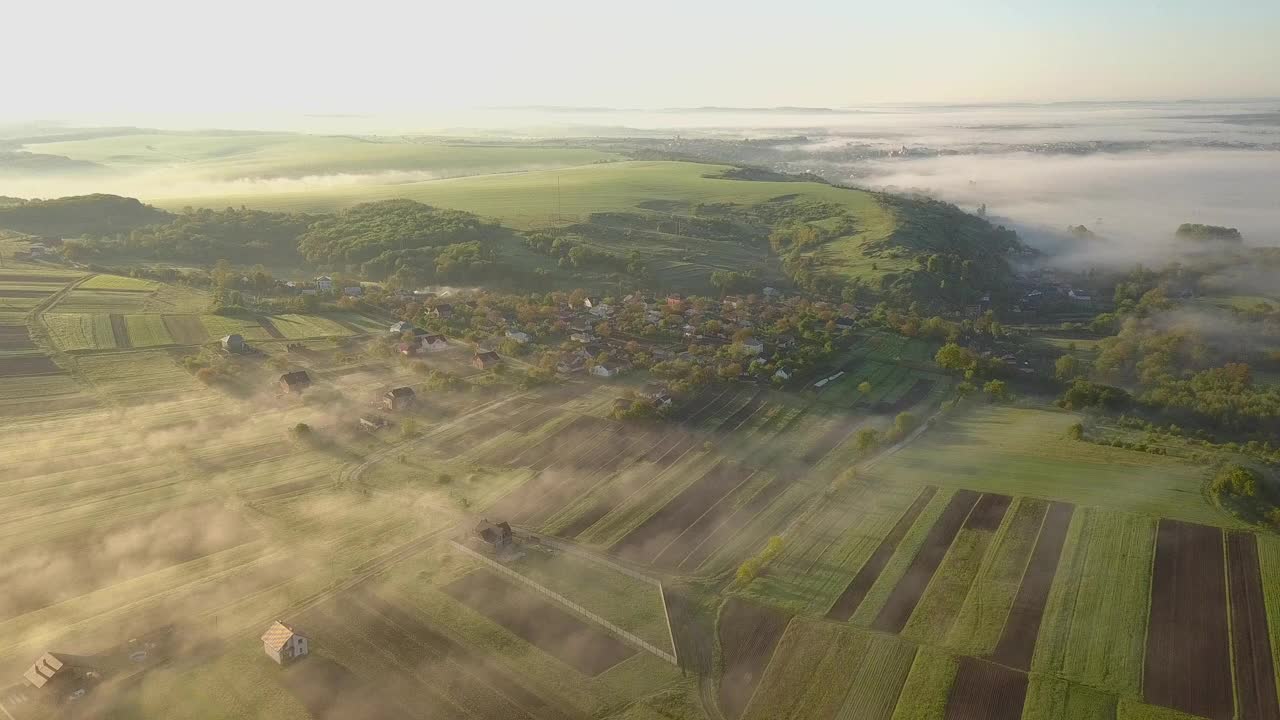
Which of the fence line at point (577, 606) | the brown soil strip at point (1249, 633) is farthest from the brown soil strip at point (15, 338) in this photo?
the brown soil strip at point (1249, 633)

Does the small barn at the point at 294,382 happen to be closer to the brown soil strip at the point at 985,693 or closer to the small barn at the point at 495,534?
the small barn at the point at 495,534

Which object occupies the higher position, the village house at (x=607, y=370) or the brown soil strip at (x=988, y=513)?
the village house at (x=607, y=370)

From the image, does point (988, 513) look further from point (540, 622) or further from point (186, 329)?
point (186, 329)

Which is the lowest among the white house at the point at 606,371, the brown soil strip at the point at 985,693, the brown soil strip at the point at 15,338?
the brown soil strip at the point at 985,693

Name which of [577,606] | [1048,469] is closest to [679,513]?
[577,606]

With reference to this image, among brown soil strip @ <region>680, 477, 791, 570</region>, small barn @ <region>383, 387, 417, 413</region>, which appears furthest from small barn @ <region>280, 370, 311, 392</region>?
brown soil strip @ <region>680, 477, 791, 570</region>
